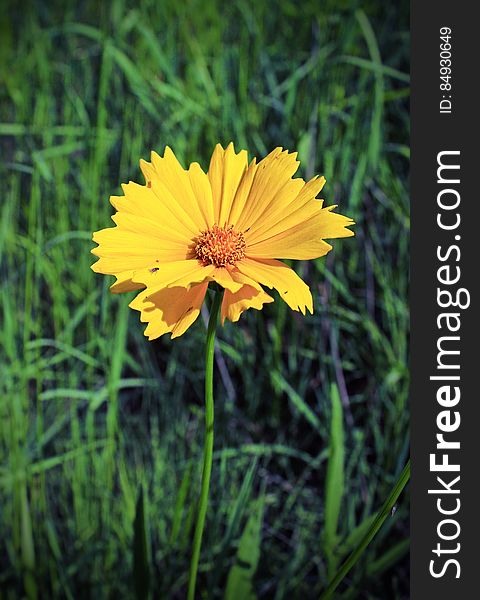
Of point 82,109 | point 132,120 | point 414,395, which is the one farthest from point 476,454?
point 82,109

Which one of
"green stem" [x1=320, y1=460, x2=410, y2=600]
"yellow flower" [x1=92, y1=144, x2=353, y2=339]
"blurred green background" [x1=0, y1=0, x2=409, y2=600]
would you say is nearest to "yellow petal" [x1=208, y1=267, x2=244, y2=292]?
"yellow flower" [x1=92, y1=144, x2=353, y2=339]

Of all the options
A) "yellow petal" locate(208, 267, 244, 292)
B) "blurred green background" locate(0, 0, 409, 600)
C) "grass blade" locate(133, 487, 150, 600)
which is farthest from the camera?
"blurred green background" locate(0, 0, 409, 600)

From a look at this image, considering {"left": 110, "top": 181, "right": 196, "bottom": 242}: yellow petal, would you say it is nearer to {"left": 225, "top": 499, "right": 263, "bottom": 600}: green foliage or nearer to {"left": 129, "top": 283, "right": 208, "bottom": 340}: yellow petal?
{"left": 129, "top": 283, "right": 208, "bottom": 340}: yellow petal

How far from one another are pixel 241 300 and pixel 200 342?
1.81ft

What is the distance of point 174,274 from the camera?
0.39 m

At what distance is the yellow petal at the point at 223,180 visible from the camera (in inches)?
17.7

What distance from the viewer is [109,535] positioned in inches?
28.2

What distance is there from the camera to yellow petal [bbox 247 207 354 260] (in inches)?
15.3

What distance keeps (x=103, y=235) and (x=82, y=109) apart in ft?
2.38

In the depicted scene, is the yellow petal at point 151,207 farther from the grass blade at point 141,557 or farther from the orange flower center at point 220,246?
the grass blade at point 141,557

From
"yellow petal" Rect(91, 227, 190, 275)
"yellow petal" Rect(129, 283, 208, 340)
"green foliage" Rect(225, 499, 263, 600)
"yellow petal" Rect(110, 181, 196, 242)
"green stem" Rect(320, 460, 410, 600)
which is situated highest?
"yellow petal" Rect(110, 181, 196, 242)

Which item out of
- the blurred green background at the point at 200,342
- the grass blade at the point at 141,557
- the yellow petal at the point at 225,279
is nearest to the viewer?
the yellow petal at the point at 225,279

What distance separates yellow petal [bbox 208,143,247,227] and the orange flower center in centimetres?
1

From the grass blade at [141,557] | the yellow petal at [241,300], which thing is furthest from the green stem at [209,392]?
the grass blade at [141,557]
